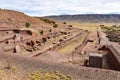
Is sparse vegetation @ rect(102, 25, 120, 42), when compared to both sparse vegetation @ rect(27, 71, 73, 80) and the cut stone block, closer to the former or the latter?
the cut stone block

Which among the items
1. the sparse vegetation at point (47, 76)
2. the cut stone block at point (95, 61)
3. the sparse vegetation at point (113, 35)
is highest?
the sparse vegetation at point (47, 76)

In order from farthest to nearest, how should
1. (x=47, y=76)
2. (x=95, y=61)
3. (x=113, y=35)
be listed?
(x=113, y=35), (x=95, y=61), (x=47, y=76)

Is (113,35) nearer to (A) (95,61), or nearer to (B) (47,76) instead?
(A) (95,61)

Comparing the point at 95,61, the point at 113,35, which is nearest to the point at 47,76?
the point at 95,61

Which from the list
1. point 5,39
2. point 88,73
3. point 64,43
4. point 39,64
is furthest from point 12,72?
point 64,43

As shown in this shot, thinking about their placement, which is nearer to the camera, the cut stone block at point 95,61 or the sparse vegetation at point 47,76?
the sparse vegetation at point 47,76

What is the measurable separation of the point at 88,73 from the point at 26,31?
24.9 m

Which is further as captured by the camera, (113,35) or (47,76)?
(113,35)

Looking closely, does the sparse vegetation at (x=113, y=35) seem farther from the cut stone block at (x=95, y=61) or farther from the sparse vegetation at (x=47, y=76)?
the sparse vegetation at (x=47, y=76)

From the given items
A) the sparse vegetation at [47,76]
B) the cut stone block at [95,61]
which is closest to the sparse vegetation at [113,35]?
the cut stone block at [95,61]

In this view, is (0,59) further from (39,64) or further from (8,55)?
(39,64)

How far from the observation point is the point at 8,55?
589 inches

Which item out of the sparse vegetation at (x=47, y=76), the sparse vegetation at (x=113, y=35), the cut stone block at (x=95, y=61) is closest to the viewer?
the sparse vegetation at (x=47, y=76)

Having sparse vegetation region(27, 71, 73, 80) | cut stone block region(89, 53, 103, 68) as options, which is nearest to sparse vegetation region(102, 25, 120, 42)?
cut stone block region(89, 53, 103, 68)
